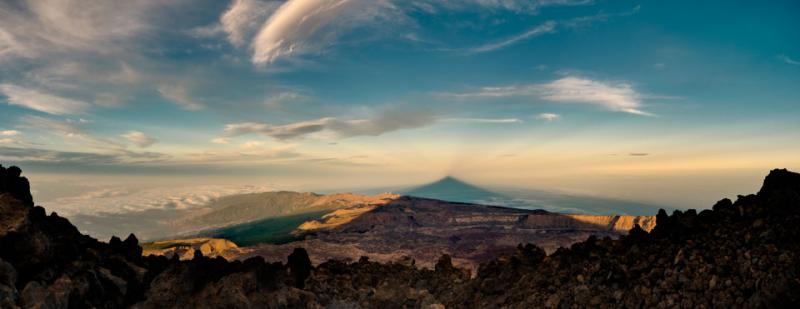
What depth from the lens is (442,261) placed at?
94.5 ft

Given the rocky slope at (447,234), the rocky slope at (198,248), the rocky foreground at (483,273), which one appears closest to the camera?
the rocky foreground at (483,273)

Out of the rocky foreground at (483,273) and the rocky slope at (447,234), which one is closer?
the rocky foreground at (483,273)

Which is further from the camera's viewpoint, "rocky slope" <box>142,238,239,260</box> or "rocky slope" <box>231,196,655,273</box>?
"rocky slope" <box>142,238,239,260</box>

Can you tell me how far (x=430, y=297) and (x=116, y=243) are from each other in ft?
65.9

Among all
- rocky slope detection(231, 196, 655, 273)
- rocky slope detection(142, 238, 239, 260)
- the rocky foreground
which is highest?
the rocky foreground

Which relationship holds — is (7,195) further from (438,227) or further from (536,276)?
(438,227)

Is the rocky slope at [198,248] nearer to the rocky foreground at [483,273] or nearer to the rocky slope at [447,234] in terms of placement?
the rocky slope at [447,234]

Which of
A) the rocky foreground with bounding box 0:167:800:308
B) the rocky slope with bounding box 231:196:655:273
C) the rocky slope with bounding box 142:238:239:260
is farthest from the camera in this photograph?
the rocky slope with bounding box 142:238:239:260

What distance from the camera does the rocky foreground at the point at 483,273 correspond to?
1268 cm

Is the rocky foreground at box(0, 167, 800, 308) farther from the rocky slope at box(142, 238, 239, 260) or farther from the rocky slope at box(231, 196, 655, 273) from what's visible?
the rocky slope at box(142, 238, 239, 260)

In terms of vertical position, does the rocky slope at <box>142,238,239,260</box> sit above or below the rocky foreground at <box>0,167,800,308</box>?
below

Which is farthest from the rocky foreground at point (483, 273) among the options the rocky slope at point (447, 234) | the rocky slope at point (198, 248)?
the rocky slope at point (198, 248)

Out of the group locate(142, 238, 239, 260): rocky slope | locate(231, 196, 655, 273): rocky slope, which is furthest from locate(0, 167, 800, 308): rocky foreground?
locate(142, 238, 239, 260): rocky slope

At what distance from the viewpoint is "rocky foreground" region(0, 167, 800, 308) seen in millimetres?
12680
